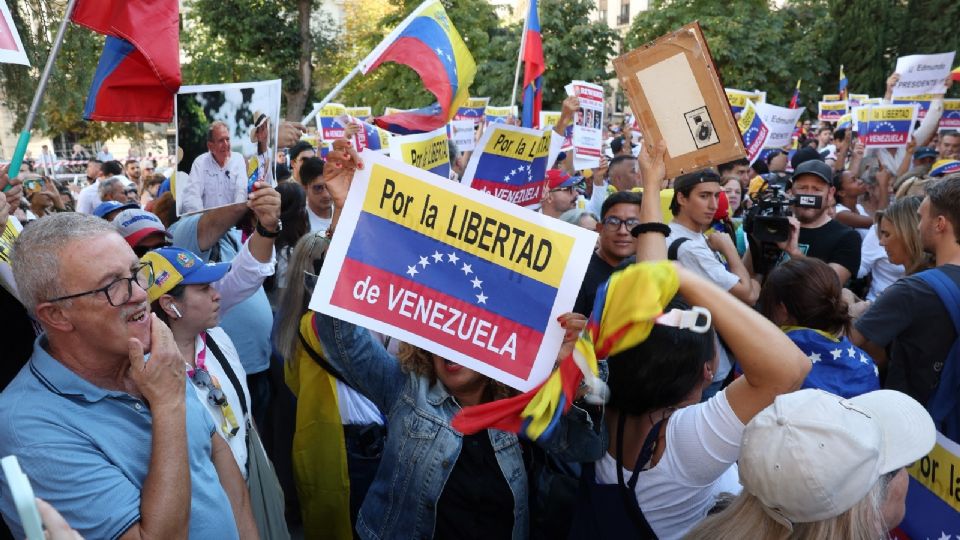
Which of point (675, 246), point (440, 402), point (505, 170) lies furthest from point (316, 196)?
point (440, 402)

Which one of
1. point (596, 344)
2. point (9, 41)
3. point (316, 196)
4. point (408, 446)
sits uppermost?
point (9, 41)

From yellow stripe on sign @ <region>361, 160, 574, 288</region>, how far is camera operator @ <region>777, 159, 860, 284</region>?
318cm

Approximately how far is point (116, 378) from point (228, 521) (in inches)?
20.9

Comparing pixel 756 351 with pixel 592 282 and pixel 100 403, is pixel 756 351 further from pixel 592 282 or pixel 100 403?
pixel 592 282

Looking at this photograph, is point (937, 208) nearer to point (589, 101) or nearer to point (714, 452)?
point (714, 452)

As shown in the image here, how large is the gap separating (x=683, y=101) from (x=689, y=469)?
2012 mm

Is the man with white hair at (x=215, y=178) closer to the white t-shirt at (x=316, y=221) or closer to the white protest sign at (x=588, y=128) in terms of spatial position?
the white t-shirt at (x=316, y=221)

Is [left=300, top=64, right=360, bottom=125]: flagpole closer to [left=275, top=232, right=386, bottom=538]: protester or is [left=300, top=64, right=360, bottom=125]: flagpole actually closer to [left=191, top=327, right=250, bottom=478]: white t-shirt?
[left=275, top=232, right=386, bottom=538]: protester

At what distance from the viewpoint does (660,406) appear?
7.36 feet

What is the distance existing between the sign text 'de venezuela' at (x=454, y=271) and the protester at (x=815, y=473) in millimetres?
733

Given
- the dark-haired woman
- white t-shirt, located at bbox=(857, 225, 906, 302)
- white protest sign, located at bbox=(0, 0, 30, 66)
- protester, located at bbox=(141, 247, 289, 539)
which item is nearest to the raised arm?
the dark-haired woman

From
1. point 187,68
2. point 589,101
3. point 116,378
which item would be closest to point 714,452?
point 116,378

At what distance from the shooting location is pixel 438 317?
94.4 inches

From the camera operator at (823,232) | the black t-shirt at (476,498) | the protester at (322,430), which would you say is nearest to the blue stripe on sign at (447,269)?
the black t-shirt at (476,498)
